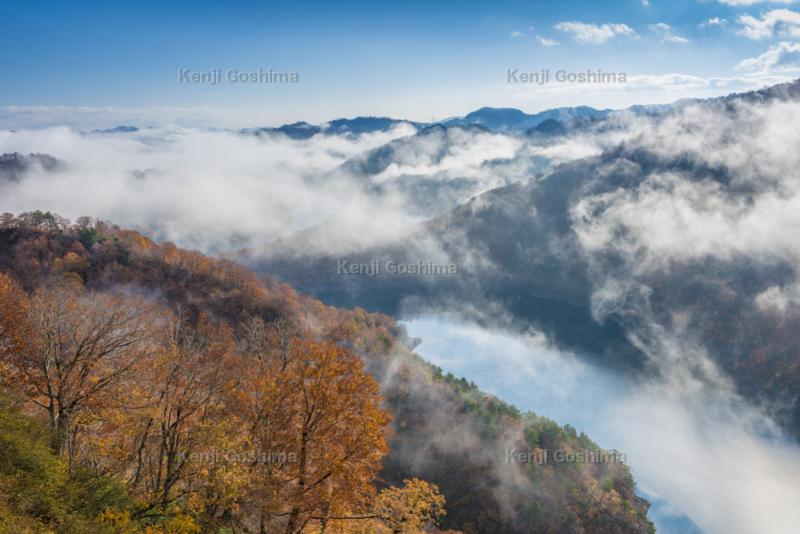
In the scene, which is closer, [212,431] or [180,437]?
[212,431]

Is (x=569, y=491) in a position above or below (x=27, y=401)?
below

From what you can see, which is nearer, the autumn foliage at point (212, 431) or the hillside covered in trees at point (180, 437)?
the hillside covered in trees at point (180, 437)

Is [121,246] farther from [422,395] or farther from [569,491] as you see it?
[569,491]

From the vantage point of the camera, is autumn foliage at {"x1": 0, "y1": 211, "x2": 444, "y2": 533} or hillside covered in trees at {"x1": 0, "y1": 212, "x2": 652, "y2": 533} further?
autumn foliage at {"x1": 0, "y1": 211, "x2": 444, "y2": 533}

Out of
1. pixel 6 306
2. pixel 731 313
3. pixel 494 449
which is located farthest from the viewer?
pixel 731 313

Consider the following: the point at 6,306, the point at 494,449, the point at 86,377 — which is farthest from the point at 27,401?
the point at 494,449

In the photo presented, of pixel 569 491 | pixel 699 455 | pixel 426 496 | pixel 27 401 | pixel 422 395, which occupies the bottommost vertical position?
pixel 699 455

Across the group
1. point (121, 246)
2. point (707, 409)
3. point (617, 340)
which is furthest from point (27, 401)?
point (617, 340)

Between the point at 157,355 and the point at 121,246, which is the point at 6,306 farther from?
the point at 121,246

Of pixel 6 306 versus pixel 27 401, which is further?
pixel 6 306

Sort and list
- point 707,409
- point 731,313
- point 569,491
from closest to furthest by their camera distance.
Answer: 1. point 569,491
2. point 707,409
3. point 731,313

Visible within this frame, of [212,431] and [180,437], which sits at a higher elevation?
[212,431]
